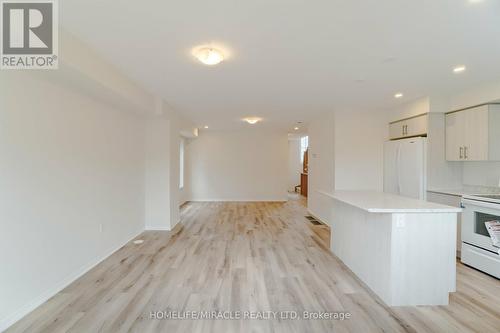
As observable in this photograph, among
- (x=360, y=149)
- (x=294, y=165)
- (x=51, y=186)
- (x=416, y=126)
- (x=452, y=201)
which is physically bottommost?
(x=452, y=201)

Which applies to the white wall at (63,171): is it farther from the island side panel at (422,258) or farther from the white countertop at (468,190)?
the white countertop at (468,190)

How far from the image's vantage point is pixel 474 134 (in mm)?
3799

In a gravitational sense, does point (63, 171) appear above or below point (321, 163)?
below

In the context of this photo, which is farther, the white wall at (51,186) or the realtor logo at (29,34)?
the white wall at (51,186)

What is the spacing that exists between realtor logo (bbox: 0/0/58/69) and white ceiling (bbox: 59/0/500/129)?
0.13m

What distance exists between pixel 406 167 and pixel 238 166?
18.2 feet

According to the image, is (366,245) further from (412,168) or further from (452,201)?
(412,168)

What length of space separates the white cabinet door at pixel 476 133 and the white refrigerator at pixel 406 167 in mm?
569

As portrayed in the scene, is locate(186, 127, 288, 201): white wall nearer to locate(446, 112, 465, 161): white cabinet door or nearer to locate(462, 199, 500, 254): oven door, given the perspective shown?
locate(446, 112, 465, 161): white cabinet door

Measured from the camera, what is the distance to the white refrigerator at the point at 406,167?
170 inches

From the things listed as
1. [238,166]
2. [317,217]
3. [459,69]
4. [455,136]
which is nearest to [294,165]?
[238,166]

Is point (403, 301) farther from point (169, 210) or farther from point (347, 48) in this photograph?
point (169, 210)

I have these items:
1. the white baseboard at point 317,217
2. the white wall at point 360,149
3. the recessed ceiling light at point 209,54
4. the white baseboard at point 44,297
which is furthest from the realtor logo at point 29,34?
the white baseboard at point 317,217

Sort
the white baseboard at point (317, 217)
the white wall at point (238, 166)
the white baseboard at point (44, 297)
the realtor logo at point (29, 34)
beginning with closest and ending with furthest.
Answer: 1. the realtor logo at point (29, 34)
2. the white baseboard at point (44, 297)
3. the white baseboard at point (317, 217)
4. the white wall at point (238, 166)
